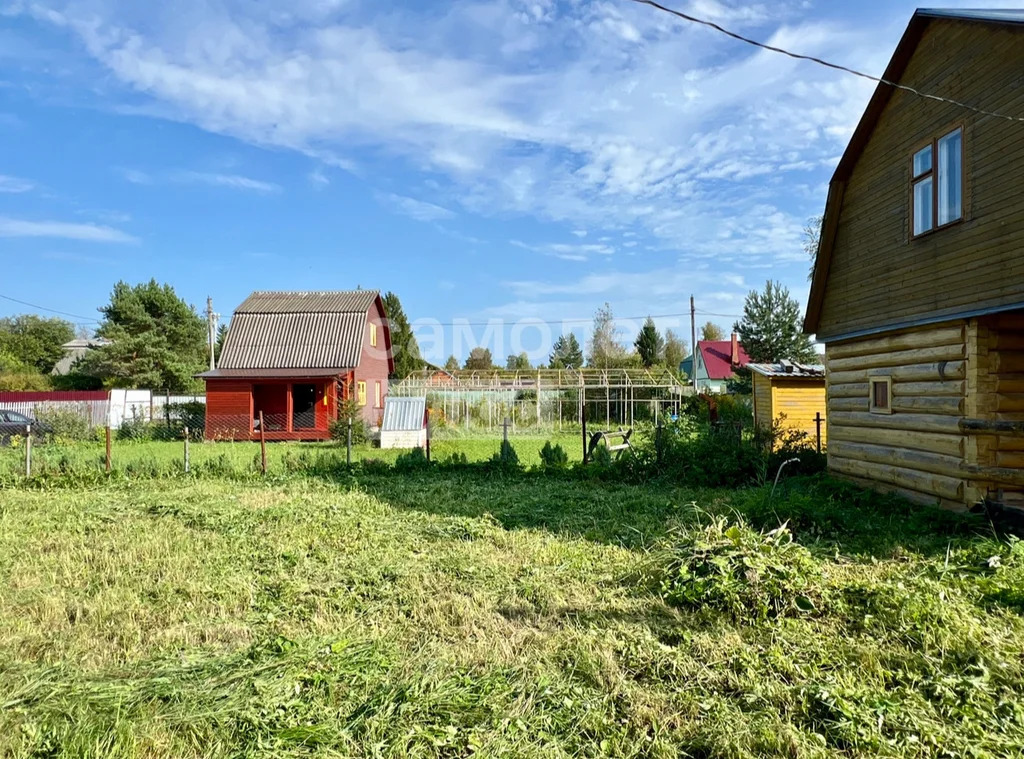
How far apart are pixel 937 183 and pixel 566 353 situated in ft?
153

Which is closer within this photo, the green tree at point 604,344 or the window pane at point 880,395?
the window pane at point 880,395

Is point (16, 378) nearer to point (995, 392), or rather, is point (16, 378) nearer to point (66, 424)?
point (66, 424)

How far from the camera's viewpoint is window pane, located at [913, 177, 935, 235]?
7.95 meters

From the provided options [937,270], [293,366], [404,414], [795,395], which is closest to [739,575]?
[937,270]

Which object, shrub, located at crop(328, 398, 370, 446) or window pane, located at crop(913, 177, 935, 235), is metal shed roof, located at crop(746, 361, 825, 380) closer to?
window pane, located at crop(913, 177, 935, 235)

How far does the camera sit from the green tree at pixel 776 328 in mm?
30641

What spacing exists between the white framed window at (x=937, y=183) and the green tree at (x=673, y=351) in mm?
38991

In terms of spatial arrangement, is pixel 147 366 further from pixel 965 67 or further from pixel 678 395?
pixel 965 67

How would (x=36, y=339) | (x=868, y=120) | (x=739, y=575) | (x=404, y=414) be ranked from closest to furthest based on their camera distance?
(x=739, y=575) → (x=868, y=120) → (x=404, y=414) → (x=36, y=339)

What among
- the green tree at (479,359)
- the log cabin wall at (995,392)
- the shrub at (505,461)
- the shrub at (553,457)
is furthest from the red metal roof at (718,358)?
the log cabin wall at (995,392)

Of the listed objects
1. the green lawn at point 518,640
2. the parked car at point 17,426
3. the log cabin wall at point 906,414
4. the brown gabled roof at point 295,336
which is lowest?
the green lawn at point 518,640

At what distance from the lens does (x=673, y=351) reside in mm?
51188

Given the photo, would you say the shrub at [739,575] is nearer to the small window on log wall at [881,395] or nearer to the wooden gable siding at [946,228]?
the wooden gable siding at [946,228]

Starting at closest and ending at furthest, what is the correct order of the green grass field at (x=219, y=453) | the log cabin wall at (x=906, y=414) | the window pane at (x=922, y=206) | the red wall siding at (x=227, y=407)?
the log cabin wall at (x=906, y=414) < the window pane at (x=922, y=206) < the green grass field at (x=219, y=453) < the red wall siding at (x=227, y=407)
